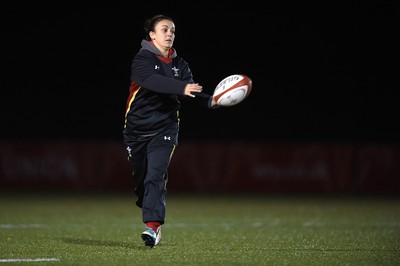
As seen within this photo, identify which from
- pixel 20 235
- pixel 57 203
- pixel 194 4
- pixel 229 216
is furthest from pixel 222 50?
pixel 20 235

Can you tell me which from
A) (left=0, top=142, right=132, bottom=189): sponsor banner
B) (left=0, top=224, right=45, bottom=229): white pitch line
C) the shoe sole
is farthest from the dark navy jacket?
(left=0, top=142, right=132, bottom=189): sponsor banner

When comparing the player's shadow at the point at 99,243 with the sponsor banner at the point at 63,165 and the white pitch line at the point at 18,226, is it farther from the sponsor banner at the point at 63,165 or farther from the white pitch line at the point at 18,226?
the sponsor banner at the point at 63,165

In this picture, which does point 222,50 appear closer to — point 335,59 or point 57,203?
point 335,59

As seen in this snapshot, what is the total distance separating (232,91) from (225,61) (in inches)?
990

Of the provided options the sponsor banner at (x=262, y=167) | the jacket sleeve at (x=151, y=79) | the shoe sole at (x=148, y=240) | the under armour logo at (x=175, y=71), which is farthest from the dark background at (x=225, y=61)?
the shoe sole at (x=148, y=240)

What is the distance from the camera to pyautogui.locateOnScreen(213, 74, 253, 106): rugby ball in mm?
6883

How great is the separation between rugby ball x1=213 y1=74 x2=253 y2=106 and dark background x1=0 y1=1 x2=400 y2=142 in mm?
22077

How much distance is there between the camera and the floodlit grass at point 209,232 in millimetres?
6613

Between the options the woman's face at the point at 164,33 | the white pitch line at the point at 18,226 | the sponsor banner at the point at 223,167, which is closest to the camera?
the woman's face at the point at 164,33

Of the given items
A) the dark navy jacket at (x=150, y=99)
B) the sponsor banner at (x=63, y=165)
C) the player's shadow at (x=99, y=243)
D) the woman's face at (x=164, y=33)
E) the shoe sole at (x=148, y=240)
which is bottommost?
the sponsor banner at (x=63, y=165)

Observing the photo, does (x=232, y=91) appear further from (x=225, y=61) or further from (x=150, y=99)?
(x=225, y=61)

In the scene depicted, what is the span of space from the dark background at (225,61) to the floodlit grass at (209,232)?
13549 mm

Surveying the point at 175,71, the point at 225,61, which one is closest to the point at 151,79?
the point at 175,71

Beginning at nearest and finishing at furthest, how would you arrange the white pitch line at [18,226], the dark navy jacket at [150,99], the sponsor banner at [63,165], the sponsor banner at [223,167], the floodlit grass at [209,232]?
the floodlit grass at [209,232]
the dark navy jacket at [150,99]
the white pitch line at [18,226]
the sponsor banner at [223,167]
the sponsor banner at [63,165]
